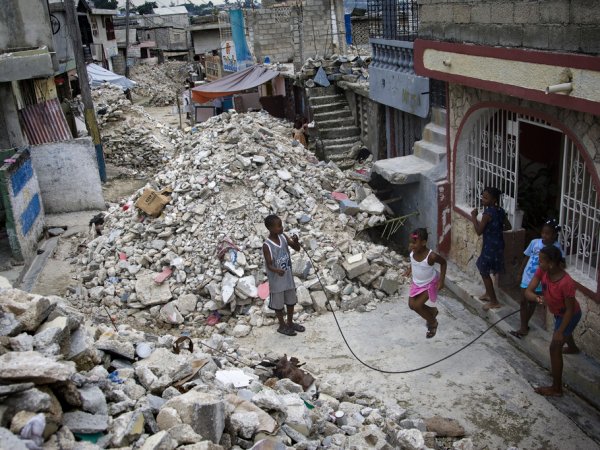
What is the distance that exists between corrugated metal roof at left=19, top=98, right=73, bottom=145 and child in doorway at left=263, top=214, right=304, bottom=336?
871 centimetres

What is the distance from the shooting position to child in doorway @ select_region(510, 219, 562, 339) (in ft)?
20.7

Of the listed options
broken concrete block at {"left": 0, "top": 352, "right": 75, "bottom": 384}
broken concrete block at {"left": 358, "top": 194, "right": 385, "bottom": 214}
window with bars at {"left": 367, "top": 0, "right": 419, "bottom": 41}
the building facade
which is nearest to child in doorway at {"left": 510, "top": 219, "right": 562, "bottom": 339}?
the building facade

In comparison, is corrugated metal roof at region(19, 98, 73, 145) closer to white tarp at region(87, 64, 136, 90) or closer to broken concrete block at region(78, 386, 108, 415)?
broken concrete block at region(78, 386, 108, 415)

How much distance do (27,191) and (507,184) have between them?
8.58 m

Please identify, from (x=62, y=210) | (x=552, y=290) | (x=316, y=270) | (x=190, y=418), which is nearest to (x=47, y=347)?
(x=190, y=418)

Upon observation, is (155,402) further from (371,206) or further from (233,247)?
(371,206)

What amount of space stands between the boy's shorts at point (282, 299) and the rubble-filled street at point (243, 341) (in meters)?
0.46

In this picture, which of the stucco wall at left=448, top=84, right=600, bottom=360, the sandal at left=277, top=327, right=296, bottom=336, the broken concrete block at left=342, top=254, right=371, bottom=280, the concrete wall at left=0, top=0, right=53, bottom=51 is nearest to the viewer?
the stucco wall at left=448, top=84, right=600, bottom=360

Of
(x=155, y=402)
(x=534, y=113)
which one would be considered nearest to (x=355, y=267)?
(x=534, y=113)

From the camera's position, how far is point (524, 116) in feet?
24.0

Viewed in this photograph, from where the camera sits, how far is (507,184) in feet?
26.9

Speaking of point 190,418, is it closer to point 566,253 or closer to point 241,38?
point 566,253

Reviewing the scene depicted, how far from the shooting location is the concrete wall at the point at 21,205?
10667 mm

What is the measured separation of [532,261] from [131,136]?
667 inches
